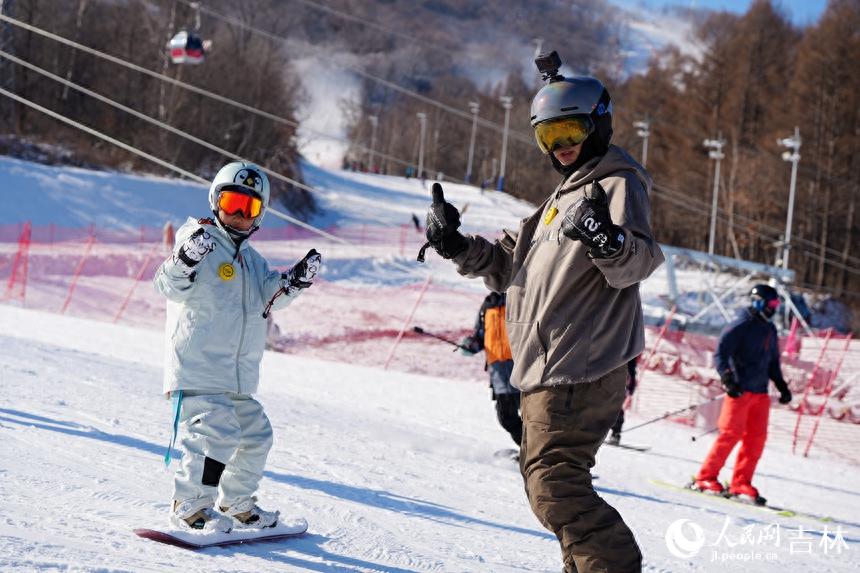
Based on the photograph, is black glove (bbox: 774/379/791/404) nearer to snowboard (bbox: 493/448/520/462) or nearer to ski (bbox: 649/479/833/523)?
ski (bbox: 649/479/833/523)

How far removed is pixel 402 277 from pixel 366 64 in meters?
154

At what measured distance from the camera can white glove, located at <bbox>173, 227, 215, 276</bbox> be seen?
159 inches

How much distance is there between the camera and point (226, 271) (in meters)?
4.30

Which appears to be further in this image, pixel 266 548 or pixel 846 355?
pixel 846 355

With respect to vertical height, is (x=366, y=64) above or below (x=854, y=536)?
above

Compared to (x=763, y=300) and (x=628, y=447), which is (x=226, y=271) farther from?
(x=628, y=447)

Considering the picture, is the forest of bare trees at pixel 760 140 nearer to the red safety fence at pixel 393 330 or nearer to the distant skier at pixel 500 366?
the red safety fence at pixel 393 330

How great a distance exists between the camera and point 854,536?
702cm

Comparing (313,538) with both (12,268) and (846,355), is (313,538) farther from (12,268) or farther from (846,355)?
(12,268)

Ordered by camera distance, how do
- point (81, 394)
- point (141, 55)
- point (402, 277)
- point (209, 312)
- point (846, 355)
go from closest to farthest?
1. point (209, 312)
2. point (81, 394)
3. point (846, 355)
4. point (402, 277)
5. point (141, 55)

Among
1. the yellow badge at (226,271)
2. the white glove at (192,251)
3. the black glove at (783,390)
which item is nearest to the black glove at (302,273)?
the yellow badge at (226,271)

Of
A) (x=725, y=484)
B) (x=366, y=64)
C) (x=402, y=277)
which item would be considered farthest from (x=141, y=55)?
(x=366, y=64)

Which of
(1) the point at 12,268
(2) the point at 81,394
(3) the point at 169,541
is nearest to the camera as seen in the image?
(3) the point at 169,541

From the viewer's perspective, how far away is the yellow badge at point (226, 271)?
429 centimetres
